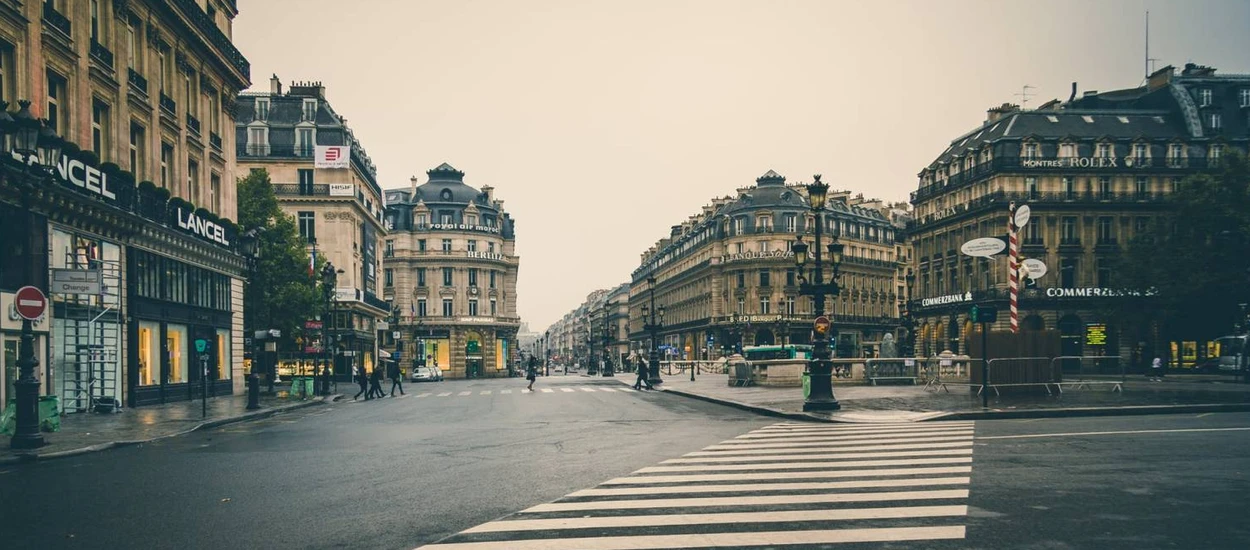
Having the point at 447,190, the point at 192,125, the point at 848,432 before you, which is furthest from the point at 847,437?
the point at 447,190

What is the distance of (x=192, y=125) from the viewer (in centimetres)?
3459

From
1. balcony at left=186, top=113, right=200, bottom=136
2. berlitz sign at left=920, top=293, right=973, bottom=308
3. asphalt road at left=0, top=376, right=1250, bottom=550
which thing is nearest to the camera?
asphalt road at left=0, top=376, right=1250, bottom=550

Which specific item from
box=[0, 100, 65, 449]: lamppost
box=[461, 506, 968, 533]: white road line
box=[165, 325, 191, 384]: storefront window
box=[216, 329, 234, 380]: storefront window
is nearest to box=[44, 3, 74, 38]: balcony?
box=[165, 325, 191, 384]: storefront window

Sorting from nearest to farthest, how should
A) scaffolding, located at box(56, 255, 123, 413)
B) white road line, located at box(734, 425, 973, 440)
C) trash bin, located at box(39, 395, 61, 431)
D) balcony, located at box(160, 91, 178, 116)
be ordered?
1. white road line, located at box(734, 425, 973, 440)
2. trash bin, located at box(39, 395, 61, 431)
3. scaffolding, located at box(56, 255, 123, 413)
4. balcony, located at box(160, 91, 178, 116)

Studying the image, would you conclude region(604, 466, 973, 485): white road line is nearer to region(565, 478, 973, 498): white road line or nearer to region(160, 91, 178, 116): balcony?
region(565, 478, 973, 498): white road line

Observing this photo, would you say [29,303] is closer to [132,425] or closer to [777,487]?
[132,425]

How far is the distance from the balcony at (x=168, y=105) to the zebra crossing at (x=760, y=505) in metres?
26.4

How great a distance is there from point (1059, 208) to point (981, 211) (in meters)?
5.66

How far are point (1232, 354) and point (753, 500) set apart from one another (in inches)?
2092

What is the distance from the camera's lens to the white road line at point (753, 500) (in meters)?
9.07

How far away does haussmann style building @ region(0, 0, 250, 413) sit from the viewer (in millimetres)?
22125

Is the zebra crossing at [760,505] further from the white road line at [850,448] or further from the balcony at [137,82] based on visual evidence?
the balcony at [137,82]

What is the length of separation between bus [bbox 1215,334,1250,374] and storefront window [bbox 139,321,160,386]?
4592cm

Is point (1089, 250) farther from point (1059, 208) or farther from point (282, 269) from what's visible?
point (282, 269)
